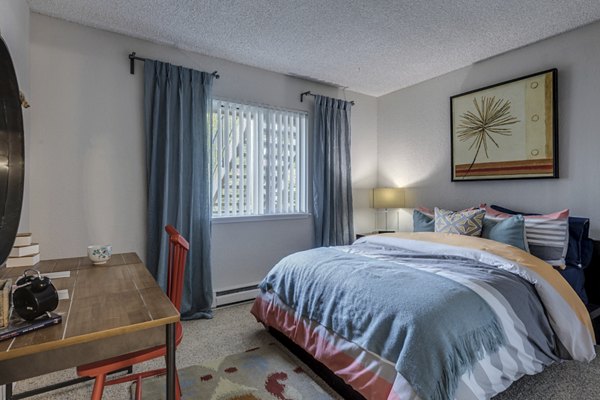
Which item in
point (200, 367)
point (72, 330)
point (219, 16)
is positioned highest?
point (219, 16)

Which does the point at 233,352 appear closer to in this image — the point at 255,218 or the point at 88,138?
the point at 255,218

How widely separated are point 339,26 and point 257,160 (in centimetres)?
157

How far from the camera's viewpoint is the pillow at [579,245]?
2.40 metres

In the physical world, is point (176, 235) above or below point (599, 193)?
below

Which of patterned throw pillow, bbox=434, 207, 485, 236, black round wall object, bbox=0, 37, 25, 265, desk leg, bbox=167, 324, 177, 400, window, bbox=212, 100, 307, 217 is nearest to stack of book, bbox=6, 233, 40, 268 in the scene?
black round wall object, bbox=0, 37, 25, 265

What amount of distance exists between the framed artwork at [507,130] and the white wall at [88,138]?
103 inches

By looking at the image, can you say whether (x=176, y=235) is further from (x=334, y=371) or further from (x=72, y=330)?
(x=334, y=371)

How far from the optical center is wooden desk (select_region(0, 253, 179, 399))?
85cm

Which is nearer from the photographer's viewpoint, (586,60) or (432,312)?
(432,312)

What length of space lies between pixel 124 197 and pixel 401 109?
3.40 m

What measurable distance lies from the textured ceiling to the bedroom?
0.14m

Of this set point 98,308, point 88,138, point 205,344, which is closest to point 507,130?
point 205,344

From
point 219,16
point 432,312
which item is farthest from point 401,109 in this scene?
point 432,312

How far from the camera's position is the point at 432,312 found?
1476mm
